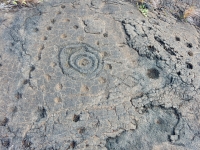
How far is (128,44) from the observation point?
4383mm

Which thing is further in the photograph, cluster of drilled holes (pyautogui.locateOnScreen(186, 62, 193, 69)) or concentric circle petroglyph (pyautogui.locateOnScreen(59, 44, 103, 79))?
cluster of drilled holes (pyautogui.locateOnScreen(186, 62, 193, 69))

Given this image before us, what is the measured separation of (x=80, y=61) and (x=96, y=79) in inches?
17.5

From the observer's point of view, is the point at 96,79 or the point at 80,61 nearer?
the point at 96,79

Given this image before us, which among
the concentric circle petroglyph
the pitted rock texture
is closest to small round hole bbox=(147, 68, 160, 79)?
the pitted rock texture

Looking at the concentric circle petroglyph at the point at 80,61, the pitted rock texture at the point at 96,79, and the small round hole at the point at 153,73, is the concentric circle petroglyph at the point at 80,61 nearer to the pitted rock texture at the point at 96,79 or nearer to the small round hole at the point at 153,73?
the pitted rock texture at the point at 96,79

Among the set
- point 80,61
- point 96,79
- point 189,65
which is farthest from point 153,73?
point 80,61

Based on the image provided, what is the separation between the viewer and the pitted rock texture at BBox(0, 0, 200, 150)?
3463 millimetres

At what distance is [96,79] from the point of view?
392cm

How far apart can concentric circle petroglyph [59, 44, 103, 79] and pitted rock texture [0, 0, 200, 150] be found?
0.6 inches

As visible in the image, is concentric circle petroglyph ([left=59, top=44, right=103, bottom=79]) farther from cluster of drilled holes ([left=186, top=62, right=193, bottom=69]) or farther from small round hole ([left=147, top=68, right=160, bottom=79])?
cluster of drilled holes ([left=186, top=62, right=193, bottom=69])

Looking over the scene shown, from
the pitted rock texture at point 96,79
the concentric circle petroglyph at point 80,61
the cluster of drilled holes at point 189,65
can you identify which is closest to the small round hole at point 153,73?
the pitted rock texture at point 96,79

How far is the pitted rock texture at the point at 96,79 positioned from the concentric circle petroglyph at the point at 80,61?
0.05 feet

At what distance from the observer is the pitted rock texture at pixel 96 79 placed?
3.46 metres

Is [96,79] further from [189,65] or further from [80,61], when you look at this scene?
[189,65]
